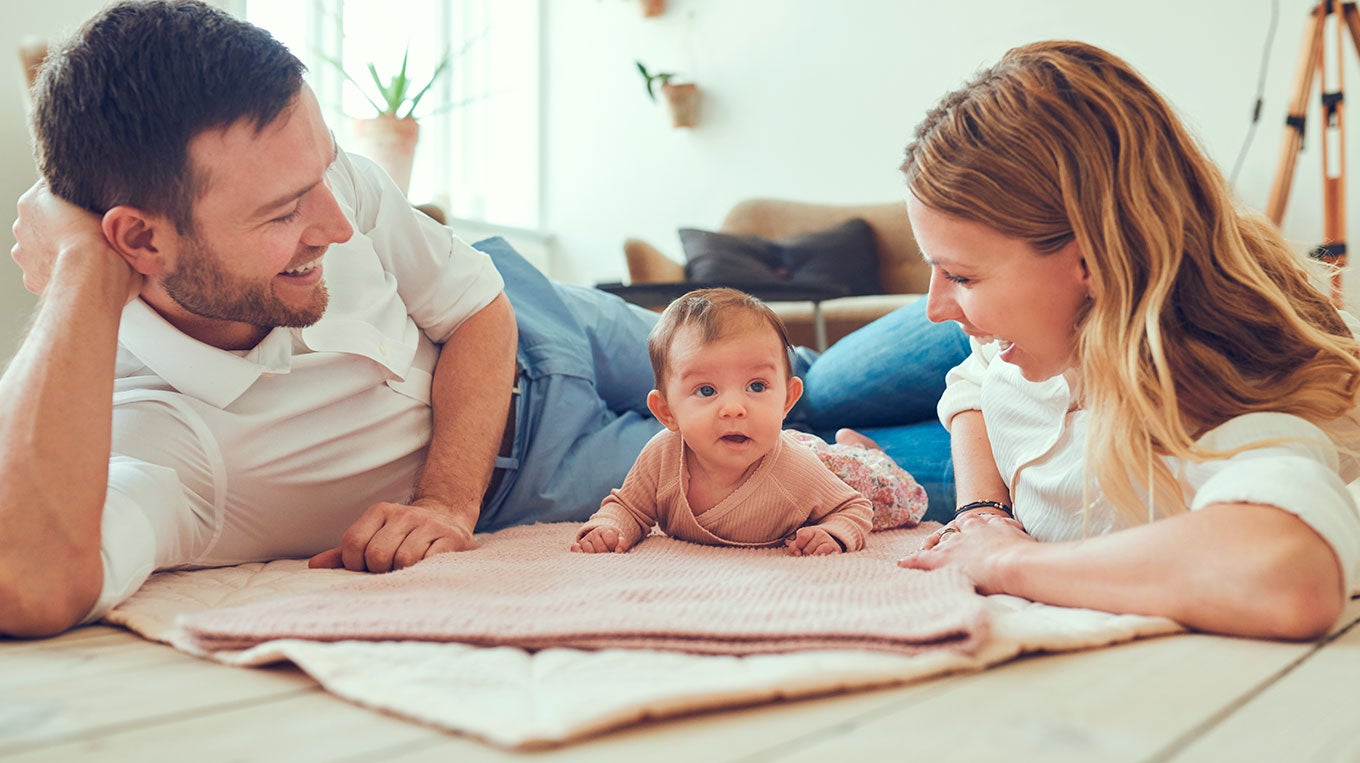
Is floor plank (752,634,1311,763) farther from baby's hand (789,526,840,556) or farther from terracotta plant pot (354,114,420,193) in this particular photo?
terracotta plant pot (354,114,420,193)

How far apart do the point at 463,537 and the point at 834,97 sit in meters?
3.84

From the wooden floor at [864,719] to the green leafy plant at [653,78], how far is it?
4.57 m

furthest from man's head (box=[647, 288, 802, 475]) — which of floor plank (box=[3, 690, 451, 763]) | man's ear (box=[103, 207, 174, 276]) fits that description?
floor plank (box=[3, 690, 451, 763])

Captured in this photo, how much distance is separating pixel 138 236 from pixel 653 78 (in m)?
4.15

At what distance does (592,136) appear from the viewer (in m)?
5.45

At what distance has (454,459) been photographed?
4.76 ft

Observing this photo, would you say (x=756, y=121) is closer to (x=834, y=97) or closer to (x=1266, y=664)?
(x=834, y=97)

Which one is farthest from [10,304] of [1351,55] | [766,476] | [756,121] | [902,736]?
[1351,55]

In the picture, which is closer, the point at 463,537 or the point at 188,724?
the point at 188,724

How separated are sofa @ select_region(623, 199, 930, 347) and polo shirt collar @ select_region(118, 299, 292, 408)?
2649mm

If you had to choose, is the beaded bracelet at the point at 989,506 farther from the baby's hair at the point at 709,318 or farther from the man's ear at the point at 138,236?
the man's ear at the point at 138,236

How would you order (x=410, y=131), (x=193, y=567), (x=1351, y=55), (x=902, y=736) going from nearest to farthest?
1. (x=902, y=736)
2. (x=193, y=567)
3. (x=1351, y=55)
4. (x=410, y=131)

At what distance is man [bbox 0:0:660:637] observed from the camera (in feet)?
3.25

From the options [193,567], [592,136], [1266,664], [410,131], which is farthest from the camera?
[592,136]
